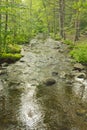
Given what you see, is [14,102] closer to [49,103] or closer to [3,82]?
[49,103]

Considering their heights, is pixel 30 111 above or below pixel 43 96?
above

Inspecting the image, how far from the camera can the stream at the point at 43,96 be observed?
7.88m

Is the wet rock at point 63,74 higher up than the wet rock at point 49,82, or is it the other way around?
the wet rock at point 49,82

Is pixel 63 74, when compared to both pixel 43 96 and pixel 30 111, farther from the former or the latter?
pixel 30 111

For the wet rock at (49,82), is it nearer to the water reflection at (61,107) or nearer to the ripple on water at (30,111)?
the water reflection at (61,107)

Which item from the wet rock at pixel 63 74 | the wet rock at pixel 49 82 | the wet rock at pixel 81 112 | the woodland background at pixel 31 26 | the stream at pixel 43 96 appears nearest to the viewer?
the stream at pixel 43 96

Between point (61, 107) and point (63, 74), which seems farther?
point (63, 74)

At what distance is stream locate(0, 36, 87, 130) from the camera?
25.8 ft

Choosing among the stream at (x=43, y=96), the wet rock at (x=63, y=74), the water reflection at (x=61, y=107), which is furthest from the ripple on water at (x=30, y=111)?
the wet rock at (x=63, y=74)

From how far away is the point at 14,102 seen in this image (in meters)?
9.55

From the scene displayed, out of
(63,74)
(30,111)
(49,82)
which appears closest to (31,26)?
(63,74)

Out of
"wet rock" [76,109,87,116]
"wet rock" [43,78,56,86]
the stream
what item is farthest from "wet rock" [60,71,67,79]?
"wet rock" [76,109,87,116]

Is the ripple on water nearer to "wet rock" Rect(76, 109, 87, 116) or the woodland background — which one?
"wet rock" Rect(76, 109, 87, 116)

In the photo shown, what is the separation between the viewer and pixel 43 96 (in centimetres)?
1020
